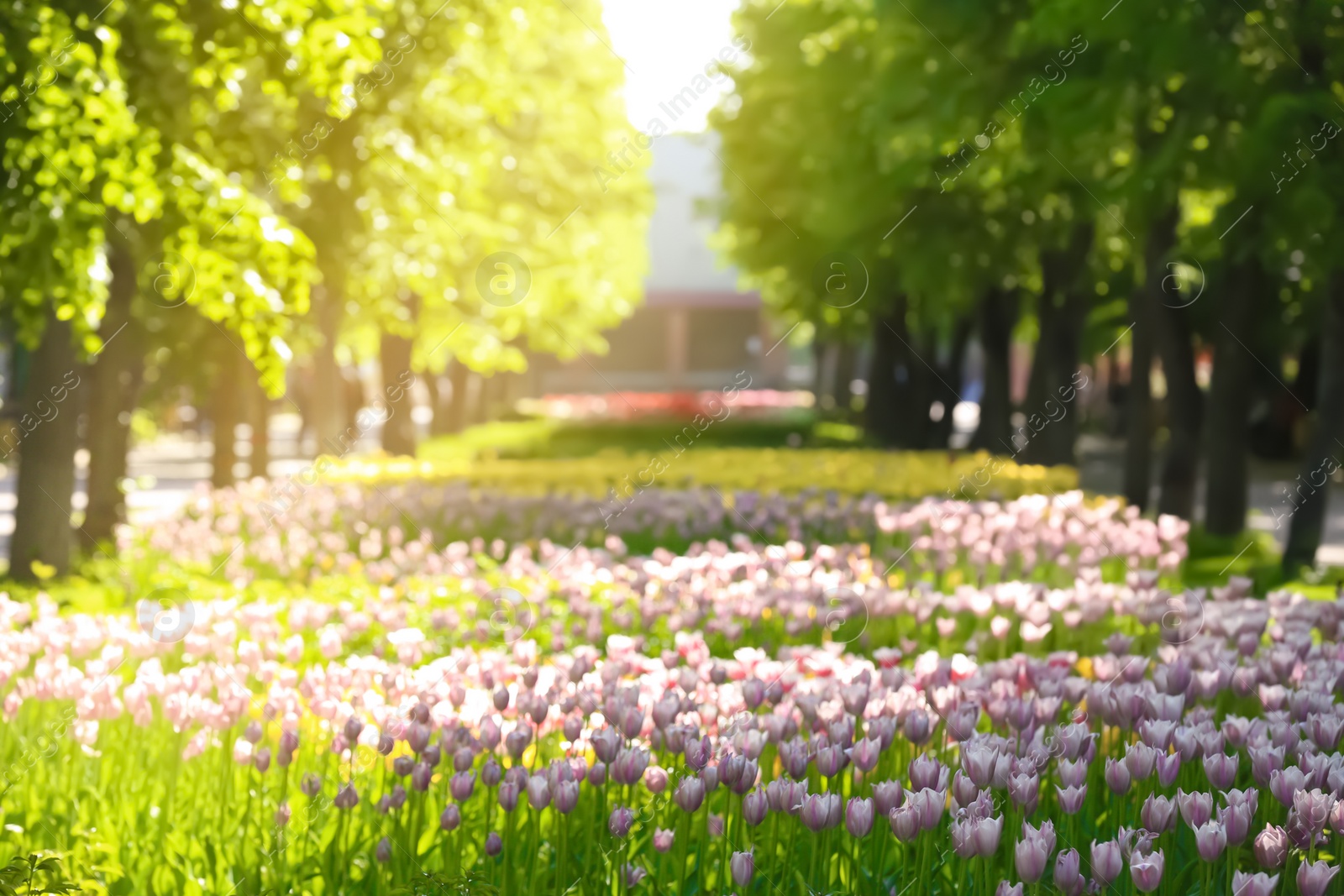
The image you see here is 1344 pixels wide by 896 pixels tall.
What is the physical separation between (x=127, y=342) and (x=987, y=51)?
8556mm

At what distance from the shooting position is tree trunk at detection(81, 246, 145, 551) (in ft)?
44.8

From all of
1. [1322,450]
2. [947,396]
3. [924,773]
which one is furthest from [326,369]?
[924,773]

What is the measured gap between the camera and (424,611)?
27.1 ft

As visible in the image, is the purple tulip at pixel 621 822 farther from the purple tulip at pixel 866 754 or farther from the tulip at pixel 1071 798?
the tulip at pixel 1071 798

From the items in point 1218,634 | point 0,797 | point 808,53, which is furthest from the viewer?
point 808,53

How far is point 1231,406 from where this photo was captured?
15.3 metres

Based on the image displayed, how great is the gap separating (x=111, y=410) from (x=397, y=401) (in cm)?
607

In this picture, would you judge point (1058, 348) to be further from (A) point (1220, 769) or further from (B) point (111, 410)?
(A) point (1220, 769)

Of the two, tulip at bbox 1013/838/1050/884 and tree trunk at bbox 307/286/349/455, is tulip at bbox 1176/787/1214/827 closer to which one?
tulip at bbox 1013/838/1050/884

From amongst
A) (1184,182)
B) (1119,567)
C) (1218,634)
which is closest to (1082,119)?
(1184,182)

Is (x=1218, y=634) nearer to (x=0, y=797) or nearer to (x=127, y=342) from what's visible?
(x=0, y=797)

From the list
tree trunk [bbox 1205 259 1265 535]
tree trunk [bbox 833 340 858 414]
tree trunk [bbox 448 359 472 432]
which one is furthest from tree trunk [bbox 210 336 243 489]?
tree trunk [bbox 833 340 858 414]

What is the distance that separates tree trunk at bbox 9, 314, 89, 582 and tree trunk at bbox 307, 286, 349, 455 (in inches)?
169

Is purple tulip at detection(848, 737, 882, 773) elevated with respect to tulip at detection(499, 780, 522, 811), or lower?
elevated
